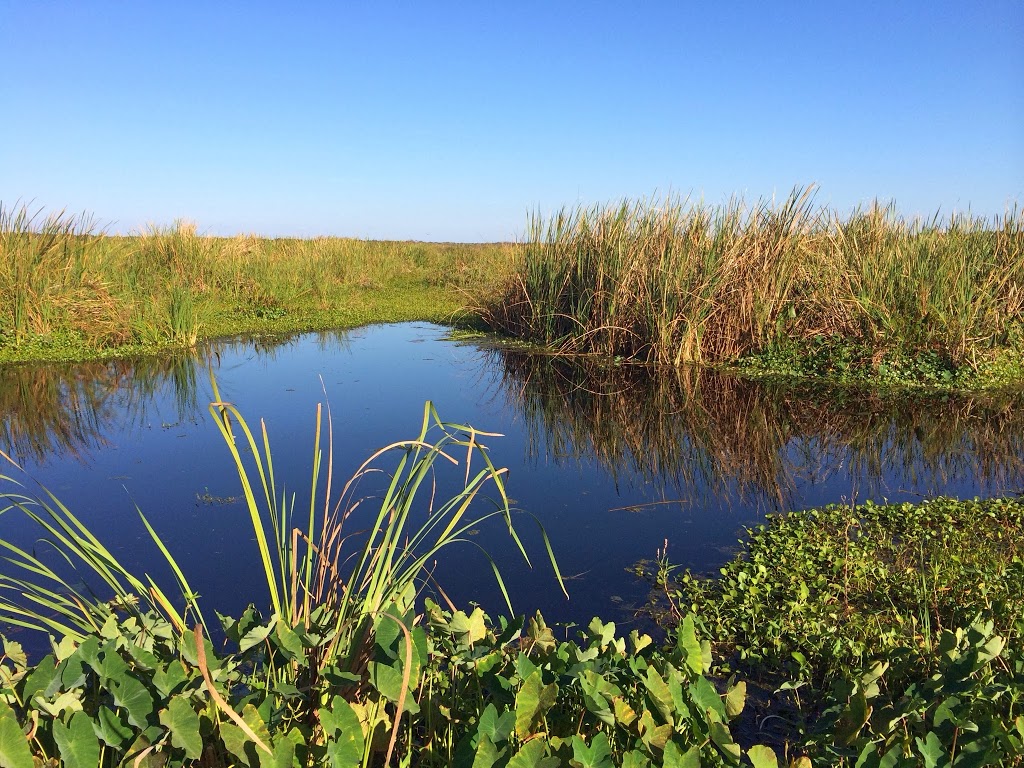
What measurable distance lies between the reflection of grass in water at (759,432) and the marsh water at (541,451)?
0.02 m

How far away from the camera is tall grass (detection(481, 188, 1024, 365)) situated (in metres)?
6.88

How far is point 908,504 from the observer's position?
3.78 meters

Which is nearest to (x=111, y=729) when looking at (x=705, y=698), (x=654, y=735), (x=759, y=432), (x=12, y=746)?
(x=12, y=746)

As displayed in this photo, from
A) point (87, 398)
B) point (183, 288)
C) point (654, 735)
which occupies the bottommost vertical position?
point (654, 735)

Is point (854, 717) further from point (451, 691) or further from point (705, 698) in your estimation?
point (451, 691)

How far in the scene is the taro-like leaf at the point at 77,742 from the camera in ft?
4.58

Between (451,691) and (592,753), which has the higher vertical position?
(592,753)

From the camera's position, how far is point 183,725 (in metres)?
1.43

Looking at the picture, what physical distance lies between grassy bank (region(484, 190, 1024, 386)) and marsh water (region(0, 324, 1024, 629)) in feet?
1.91

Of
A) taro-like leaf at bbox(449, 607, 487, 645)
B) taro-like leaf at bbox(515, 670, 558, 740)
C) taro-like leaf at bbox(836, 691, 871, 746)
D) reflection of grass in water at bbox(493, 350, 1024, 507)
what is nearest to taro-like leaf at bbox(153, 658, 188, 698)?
taro-like leaf at bbox(449, 607, 487, 645)

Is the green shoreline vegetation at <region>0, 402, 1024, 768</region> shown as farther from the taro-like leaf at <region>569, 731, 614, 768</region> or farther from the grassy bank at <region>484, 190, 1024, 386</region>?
the grassy bank at <region>484, 190, 1024, 386</region>

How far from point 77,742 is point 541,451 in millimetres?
3677

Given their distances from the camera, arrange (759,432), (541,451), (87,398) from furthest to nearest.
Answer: (87,398) < (759,432) < (541,451)

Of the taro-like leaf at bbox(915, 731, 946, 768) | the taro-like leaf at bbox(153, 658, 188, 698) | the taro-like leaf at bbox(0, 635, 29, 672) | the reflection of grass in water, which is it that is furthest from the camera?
the reflection of grass in water
